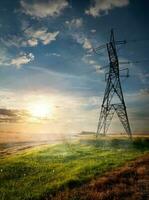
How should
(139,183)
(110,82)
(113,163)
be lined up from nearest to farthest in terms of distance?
(139,183), (113,163), (110,82)

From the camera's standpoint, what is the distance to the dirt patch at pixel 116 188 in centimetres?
1535

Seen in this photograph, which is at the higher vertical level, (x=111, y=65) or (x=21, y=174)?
(x=111, y=65)

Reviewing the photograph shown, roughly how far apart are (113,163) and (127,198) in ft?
37.5

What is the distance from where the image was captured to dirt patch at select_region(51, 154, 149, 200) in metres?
15.4

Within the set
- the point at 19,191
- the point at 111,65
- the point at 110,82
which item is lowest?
the point at 19,191

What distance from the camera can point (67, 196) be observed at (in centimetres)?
1596

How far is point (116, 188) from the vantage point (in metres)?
16.8

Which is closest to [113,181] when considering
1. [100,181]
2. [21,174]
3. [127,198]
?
[100,181]

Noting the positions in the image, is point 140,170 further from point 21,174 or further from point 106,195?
point 21,174

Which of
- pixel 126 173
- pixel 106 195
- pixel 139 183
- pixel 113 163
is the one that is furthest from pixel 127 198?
pixel 113 163

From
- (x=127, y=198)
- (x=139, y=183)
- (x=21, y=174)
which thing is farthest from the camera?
(x=21, y=174)

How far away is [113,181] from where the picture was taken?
1877cm

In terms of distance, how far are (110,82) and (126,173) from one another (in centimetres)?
2288

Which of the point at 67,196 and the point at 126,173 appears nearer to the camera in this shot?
the point at 67,196
